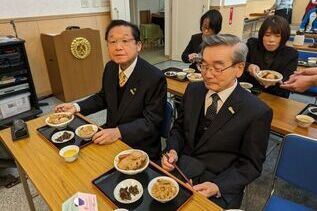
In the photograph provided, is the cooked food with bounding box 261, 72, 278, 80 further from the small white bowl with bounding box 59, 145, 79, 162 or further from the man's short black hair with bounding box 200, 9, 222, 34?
the small white bowl with bounding box 59, 145, 79, 162

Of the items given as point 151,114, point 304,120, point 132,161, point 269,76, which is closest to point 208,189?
point 132,161

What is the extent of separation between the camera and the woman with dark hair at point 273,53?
6.83 ft

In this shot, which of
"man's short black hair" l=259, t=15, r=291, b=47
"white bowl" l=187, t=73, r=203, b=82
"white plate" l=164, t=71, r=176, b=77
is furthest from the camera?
"white plate" l=164, t=71, r=176, b=77

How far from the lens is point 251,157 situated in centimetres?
121

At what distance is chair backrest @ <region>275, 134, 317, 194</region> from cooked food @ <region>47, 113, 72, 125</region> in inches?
50.1

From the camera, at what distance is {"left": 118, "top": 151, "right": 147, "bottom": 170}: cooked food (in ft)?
3.50

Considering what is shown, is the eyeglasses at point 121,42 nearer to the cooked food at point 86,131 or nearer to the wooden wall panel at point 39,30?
the cooked food at point 86,131

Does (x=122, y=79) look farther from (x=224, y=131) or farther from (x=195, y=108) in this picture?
(x=224, y=131)

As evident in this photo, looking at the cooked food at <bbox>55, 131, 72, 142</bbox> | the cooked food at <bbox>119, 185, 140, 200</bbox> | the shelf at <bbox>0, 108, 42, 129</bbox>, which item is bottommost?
the shelf at <bbox>0, 108, 42, 129</bbox>

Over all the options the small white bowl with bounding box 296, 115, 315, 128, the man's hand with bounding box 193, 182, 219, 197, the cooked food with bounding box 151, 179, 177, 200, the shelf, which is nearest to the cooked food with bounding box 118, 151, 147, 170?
the cooked food with bounding box 151, 179, 177, 200

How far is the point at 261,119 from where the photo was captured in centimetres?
118

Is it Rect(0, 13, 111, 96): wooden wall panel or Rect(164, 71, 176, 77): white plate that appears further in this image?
Rect(0, 13, 111, 96): wooden wall panel

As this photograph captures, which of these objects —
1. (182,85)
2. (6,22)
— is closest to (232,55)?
(182,85)

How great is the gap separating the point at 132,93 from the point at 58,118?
0.49 m
